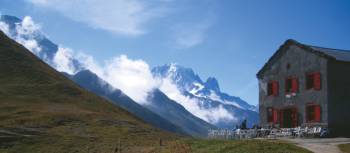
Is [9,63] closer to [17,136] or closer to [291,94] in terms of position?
[17,136]

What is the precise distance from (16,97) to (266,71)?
2961 inches

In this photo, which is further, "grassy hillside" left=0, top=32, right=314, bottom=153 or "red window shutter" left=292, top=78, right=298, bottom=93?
"red window shutter" left=292, top=78, right=298, bottom=93

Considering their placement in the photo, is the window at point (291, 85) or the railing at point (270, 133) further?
the window at point (291, 85)

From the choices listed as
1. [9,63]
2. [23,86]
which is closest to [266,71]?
[23,86]

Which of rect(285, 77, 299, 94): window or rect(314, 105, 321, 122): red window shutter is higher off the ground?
rect(285, 77, 299, 94): window

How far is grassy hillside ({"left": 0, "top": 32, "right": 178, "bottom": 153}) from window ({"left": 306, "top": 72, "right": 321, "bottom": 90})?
17704 mm

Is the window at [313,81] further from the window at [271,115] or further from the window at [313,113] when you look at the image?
the window at [271,115]

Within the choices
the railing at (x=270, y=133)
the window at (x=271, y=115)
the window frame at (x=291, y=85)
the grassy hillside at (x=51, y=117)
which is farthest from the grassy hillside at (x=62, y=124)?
the window frame at (x=291, y=85)

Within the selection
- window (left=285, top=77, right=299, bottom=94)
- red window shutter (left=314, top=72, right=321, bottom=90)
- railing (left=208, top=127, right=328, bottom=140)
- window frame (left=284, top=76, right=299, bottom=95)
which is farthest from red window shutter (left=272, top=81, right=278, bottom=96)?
red window shutter (left=314, top=72, right=321, bottom=90)

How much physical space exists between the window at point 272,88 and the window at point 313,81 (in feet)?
18.2

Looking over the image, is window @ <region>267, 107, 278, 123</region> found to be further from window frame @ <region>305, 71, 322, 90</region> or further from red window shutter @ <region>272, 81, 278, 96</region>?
window frame @ <region>305, 71, 322, 90</region>

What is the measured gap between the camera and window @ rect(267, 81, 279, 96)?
57.9 meters

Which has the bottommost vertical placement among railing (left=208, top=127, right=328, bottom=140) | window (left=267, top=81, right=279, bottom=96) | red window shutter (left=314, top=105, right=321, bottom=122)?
railing (left=208, top=127, right=328, bottom=140)

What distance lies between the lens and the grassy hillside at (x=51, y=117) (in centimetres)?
5634
